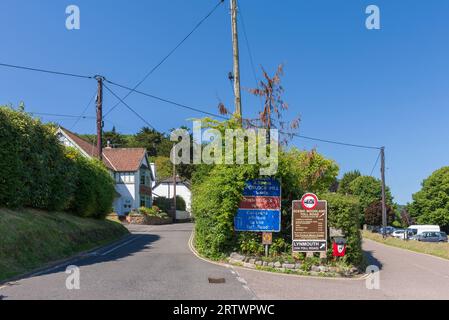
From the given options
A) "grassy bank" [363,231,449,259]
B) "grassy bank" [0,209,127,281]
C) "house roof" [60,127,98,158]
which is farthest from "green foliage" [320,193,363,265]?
"house roof" [60,127,98,158]

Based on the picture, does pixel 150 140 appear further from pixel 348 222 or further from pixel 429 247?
pixel 348 222

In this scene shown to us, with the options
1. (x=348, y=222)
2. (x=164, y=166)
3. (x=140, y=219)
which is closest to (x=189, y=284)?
(x=348, y=222)

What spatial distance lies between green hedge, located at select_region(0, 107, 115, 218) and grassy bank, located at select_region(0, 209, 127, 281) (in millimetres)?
638

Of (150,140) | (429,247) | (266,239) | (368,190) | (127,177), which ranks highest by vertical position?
(150,140)

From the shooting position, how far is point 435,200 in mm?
72938

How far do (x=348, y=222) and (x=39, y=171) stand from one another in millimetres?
11955

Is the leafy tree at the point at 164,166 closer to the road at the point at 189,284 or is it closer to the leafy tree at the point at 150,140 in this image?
the leafy tree at the point at 150,140

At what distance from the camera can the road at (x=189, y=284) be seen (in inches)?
378

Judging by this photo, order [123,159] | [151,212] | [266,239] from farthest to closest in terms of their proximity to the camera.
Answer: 1. [123,159]
2. [151,212]
3. [266,239]

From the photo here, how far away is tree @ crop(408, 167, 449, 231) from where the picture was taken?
2820 inches

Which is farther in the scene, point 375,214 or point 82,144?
point 375,214

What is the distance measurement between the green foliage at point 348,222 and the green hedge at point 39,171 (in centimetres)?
1108

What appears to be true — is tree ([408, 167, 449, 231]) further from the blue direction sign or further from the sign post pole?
the sign post pole

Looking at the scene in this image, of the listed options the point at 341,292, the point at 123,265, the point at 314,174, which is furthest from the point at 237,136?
the point at 314,174
